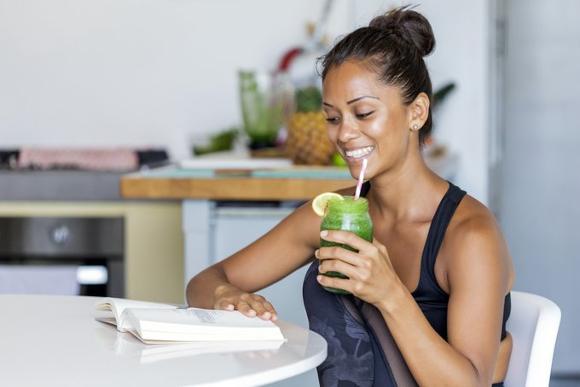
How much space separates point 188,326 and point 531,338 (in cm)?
59

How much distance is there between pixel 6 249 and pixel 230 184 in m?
1.07

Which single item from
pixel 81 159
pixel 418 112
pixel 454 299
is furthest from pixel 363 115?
pixel 81 159

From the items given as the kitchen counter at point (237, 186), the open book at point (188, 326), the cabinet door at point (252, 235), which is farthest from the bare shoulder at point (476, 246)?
the cabinet door at point (252, 235)

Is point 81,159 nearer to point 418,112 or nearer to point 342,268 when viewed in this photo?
point 418,112

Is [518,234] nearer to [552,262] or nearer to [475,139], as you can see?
[552,262]

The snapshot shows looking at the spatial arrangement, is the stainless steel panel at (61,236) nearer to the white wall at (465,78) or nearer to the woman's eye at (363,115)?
the white wall at (465,78)

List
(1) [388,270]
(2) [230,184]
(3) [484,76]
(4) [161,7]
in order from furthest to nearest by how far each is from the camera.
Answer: (4) [161,7]
(3) [484,76]
(2) [230,184]
(1) [388,270]

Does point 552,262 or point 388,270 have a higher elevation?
point 388,270

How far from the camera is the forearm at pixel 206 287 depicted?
1983 millimetres

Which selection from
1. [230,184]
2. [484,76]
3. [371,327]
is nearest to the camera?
[371,327]

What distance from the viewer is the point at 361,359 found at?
5.97 ft

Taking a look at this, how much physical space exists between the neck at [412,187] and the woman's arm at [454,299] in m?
0.14

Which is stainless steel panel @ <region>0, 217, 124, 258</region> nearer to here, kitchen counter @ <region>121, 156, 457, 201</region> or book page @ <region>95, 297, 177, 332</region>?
kitchen counter @ <region>121, 156, 457, 201</region>

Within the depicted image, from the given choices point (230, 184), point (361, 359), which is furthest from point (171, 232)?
point (361, 359)
